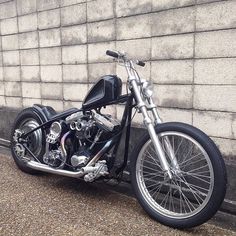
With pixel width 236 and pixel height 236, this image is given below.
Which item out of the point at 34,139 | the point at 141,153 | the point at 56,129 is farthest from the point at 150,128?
the point at 34,139

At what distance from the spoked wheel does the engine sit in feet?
0.94

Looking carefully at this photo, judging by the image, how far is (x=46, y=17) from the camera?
488 cm

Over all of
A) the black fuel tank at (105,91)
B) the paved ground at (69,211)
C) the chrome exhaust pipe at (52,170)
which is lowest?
the paved ground at (69,211)

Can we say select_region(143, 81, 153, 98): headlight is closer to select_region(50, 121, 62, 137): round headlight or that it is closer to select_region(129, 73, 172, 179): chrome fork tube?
select_region(129, 73, 172, 179): chrome fork tube

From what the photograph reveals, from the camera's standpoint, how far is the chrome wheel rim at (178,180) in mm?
2945

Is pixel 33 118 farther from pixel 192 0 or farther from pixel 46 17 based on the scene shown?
pixel 192 0

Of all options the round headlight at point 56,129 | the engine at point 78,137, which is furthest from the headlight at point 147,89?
the round headlight at point 56,129

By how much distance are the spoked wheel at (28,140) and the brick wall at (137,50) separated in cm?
70

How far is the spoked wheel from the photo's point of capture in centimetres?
404

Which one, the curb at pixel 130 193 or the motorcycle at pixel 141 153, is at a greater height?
the motorcycle at pixel 141 153

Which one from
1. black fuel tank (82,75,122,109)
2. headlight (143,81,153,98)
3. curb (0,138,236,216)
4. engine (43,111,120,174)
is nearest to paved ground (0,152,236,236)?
curb (0,138,236,216)

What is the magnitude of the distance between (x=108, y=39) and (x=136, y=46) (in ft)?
1.45

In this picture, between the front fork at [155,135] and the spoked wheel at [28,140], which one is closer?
the front fork at [155,135]

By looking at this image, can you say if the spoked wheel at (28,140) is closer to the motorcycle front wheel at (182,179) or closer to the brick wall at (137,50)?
the brick wall at (137,50)
